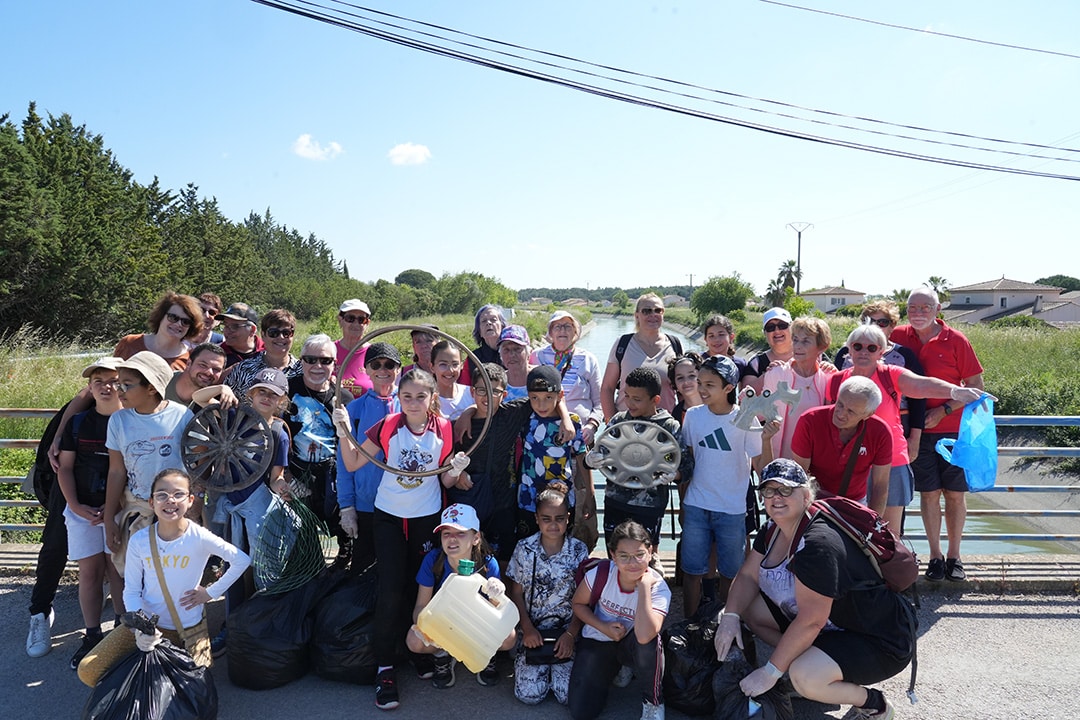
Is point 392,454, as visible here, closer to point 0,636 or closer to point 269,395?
point 269,395

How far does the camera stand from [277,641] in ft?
12.0

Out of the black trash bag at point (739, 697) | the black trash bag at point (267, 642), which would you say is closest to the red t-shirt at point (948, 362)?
the black trash bag at point (739, 697)

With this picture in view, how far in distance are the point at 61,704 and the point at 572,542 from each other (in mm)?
2993

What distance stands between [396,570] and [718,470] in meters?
2.11

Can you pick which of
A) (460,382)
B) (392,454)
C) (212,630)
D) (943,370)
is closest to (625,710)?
(392,454)

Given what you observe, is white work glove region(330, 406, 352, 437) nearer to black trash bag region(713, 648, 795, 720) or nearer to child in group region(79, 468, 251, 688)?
child in group region(79, 468, 251, 688)

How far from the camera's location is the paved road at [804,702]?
345 centimetres

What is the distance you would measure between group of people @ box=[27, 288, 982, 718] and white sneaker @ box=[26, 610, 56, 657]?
1 centimetres

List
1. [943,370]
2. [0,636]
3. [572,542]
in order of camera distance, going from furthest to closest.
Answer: [943,370]
[0,636]
[572,542]

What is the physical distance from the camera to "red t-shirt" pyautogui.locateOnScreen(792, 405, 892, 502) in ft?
12.5

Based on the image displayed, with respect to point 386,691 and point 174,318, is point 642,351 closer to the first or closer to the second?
point 386,691

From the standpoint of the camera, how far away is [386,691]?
3512 mm

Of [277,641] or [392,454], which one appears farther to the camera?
[392,454]

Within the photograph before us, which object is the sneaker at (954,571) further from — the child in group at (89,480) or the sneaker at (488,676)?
the child in group at (89,480)
